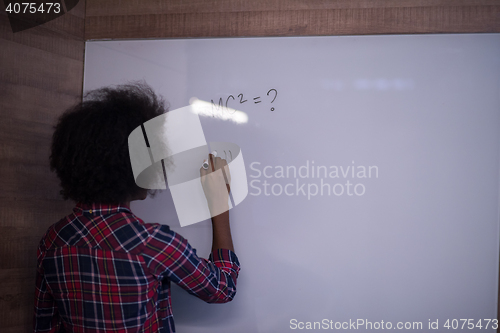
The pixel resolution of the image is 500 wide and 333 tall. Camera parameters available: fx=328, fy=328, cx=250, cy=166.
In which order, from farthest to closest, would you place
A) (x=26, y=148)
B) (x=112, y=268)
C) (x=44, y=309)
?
1. (x=26, y=148)
2. (x=44, y=309)
3. (x=112, y=268)

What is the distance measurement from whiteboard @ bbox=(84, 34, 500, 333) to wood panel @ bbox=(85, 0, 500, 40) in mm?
29

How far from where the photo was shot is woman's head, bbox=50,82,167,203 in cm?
63

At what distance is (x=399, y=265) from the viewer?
87cm

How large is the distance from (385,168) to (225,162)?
427mm

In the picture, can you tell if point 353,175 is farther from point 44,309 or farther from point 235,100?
point 44,309

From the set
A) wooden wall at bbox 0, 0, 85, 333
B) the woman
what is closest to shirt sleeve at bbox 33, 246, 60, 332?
the woman

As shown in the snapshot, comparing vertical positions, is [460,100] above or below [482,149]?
above

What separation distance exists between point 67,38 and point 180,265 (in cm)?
73

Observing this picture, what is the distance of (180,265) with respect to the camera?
626mm

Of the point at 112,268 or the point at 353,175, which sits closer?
the point at 112,268

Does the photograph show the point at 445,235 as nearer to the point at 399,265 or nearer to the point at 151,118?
the point at 399,265

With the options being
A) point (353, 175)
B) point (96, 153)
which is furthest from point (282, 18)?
point (96, 153)

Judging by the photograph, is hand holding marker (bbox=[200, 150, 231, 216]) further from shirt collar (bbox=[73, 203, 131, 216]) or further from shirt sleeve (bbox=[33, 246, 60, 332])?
shirt sleeve (bbox=[33, 246, 60, 332])

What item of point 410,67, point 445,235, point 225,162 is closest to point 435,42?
point 410,67
